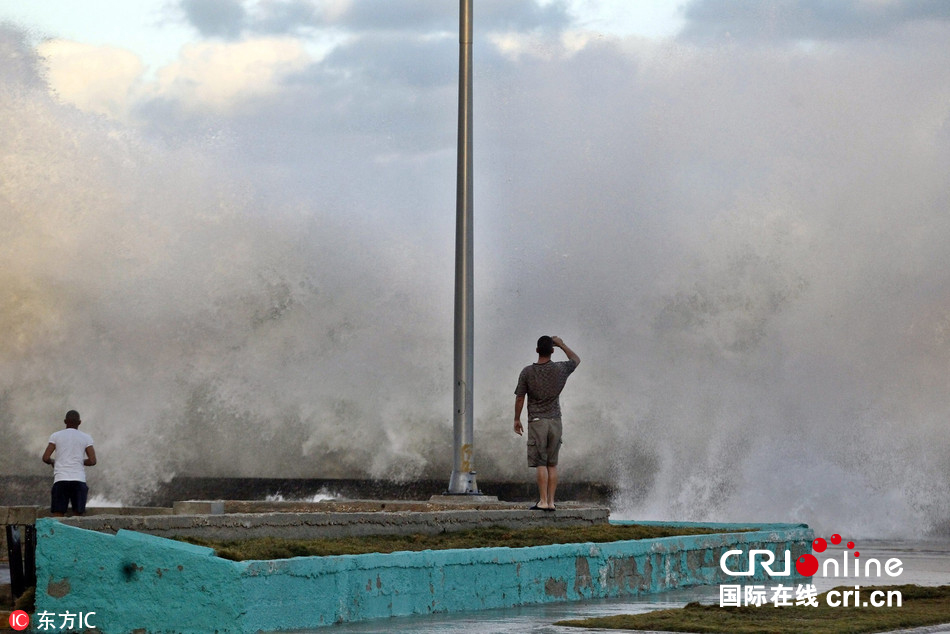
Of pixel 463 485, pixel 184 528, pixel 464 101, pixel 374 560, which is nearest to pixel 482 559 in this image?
pixel 374 560

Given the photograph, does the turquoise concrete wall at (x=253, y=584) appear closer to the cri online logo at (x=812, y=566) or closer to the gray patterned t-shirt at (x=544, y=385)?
the gray patterned t-shirt at (x=544, y=385)

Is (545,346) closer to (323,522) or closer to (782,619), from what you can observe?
(323,522)

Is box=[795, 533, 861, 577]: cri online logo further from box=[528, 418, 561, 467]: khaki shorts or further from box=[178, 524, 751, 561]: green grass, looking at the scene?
box=[528, 418, 561, 467]: khaki shorts

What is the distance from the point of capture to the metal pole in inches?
628

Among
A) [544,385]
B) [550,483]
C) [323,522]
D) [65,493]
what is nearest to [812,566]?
[550,483]

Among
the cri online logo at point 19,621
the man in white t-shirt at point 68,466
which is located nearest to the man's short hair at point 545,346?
the man in white t-shirt at point 68,466

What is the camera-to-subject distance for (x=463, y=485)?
15867 mm

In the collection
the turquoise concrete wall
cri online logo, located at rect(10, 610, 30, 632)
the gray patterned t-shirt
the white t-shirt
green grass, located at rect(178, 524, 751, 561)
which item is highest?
the gray patterned t-shirt

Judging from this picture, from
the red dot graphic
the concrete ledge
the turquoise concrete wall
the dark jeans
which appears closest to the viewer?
the turquoise concrete wall

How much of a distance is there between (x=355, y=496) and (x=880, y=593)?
113 feet

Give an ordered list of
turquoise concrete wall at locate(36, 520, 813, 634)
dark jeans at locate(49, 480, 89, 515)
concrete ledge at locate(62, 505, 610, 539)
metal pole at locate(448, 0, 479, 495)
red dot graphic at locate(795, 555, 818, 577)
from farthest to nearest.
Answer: metal pole at locate(448, 0, 479, 495) → dark jeans at locate(49, 480, 89, 515) → red dot graphic at locate(795, 555, 818, 577) → concrete ledge at locate(62, 505, 610, 539) → turquoise concrete wall at locate(36, 520, 813, 634)

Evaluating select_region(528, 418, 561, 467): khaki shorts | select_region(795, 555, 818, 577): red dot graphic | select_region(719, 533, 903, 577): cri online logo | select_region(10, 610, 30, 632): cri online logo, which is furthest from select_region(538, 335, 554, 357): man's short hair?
select_region(10, 610, 30, 632): cri online logo

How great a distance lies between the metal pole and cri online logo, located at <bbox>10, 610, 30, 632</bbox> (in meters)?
7.95

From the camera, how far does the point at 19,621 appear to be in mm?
8164
